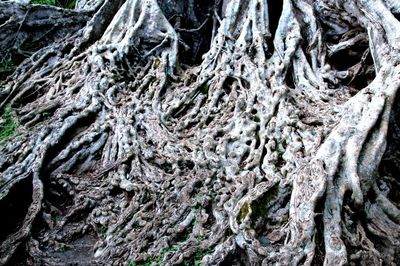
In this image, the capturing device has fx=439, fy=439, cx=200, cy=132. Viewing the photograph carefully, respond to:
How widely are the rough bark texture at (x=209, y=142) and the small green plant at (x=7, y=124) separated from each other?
0.29 feet

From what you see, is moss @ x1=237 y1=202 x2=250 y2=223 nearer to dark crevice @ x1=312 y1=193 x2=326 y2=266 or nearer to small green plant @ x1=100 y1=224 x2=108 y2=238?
dark crevice @ x1=312 y1=193 x2=326 y2=266

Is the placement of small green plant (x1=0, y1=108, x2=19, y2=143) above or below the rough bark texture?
below

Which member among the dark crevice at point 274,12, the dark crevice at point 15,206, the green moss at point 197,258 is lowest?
the dark crevice at point 15,206

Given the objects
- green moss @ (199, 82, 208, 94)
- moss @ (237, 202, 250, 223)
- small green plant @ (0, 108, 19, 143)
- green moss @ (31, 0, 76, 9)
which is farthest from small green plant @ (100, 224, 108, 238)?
green moss @ (31, 0, 76, 9)

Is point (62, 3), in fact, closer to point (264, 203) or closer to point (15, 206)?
point (15, 206)

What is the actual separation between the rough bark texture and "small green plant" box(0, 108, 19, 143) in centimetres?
9

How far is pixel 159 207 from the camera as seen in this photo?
3068mm

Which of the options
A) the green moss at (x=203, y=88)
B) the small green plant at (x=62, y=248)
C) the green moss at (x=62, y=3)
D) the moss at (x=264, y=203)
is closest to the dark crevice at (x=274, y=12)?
the green moss at (x=203, y=88)

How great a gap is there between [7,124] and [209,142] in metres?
1.93

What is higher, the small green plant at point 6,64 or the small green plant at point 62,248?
the small green plant at point 6,64

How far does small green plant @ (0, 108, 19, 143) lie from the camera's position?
3859mm

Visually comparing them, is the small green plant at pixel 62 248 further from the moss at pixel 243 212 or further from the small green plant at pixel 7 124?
the small green plant at pixel 7 124

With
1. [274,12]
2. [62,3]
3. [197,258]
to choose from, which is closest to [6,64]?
[62,3]

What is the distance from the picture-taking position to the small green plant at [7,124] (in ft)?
12.7
